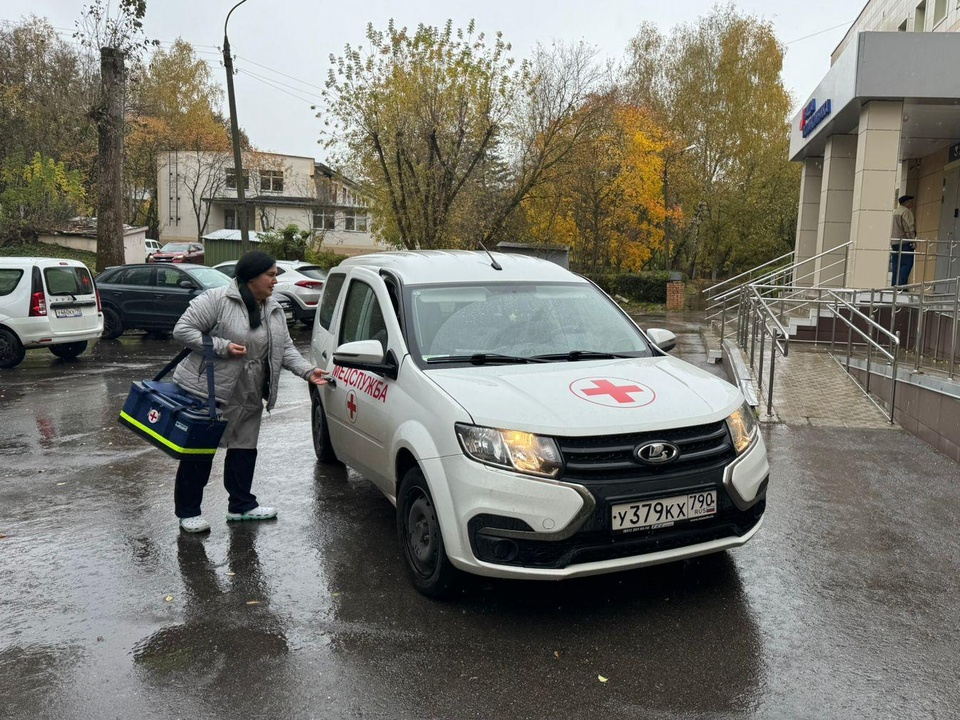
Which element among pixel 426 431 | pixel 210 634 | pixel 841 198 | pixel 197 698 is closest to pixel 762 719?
pixel 426 431

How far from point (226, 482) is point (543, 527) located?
8.57ft

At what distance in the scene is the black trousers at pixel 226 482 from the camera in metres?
5.05

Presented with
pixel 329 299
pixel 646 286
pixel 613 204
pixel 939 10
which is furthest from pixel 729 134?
pixel 329 299

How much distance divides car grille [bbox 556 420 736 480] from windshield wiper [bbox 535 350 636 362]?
967 mm

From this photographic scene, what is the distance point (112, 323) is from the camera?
53.8 feet

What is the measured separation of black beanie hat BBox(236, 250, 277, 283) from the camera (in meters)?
4.90

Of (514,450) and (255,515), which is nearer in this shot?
(514,450)

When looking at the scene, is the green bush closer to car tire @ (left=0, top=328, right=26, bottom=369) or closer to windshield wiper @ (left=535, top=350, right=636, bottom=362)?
car tire @ (left=0, top=328, right=26, bottom=369)

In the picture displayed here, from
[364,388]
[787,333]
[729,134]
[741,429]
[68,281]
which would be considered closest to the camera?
[741,429]

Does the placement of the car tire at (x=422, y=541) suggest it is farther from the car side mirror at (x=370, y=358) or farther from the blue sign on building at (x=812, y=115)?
the blue sign on building at (x=812, y=115)

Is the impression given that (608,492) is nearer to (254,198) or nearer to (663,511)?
(663,511)

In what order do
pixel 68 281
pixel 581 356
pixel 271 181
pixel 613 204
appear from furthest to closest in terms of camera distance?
pixel 271 181 < pixel 613 204 < pixel 68 281 < pixel 581 356

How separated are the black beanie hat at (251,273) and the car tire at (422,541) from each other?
1.51 meters

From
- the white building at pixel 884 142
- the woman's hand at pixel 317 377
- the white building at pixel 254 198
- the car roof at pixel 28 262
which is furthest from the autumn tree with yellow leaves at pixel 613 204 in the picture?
the white building at pixel 254 198
